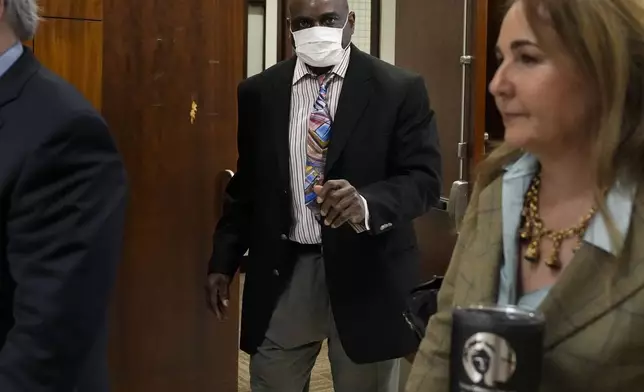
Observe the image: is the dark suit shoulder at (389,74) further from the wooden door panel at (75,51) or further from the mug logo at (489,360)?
the mug logo at (489,360)

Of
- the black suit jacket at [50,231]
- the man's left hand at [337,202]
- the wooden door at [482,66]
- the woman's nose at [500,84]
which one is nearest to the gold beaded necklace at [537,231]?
the woman's nose at [500,84]

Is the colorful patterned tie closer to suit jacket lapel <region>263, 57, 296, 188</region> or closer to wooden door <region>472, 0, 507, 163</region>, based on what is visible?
suit jacket lapel <region>263, 57, 296, 188</region>

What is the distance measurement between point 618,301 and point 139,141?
76.2 inches

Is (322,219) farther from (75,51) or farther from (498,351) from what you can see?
(498,351)

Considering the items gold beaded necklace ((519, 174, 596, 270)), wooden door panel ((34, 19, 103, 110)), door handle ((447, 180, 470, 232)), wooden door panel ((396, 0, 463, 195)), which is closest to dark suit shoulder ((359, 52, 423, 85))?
wooden door panel ((34, 19, 103, 110))

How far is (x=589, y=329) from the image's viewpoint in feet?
3.41

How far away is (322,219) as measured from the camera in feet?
7.13

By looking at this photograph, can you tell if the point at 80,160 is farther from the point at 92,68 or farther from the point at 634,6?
the point at 92,68

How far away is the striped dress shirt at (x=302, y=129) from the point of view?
225cm

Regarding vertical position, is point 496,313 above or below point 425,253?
above

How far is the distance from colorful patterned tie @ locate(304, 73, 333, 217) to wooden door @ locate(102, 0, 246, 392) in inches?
26.1

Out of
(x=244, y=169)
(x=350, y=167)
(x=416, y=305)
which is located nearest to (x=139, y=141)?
(x=244, y=169)

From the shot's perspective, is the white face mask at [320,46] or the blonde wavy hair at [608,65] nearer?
the blonde wavy hair at [608,65]

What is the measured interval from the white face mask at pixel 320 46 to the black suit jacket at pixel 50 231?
0.97m
